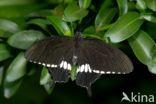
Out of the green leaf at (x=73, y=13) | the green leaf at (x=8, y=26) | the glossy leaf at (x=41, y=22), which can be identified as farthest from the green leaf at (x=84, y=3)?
the green leaf at (x=8, y=26)

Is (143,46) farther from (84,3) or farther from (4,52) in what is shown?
(4,52)

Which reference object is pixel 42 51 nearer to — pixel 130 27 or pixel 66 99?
pixel 130 27

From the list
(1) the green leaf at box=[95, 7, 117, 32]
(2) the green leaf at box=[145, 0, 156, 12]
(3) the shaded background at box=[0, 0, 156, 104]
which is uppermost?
(2) the green leaf at box=[145, 0, 156, 12]

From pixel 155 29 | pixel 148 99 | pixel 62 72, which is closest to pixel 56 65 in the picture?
pixel 62 72

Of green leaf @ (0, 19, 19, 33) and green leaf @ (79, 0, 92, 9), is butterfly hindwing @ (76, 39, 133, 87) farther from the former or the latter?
green leaf @ (0, 19, 19, 33)

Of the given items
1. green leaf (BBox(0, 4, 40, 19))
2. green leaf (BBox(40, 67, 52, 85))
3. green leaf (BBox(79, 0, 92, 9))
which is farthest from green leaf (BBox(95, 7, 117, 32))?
green leaf (BBox(0, 4, 40, 19))

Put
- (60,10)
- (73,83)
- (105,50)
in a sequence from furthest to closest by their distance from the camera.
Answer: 1. (73,83)
2. (60,10)
3. (105,50)
